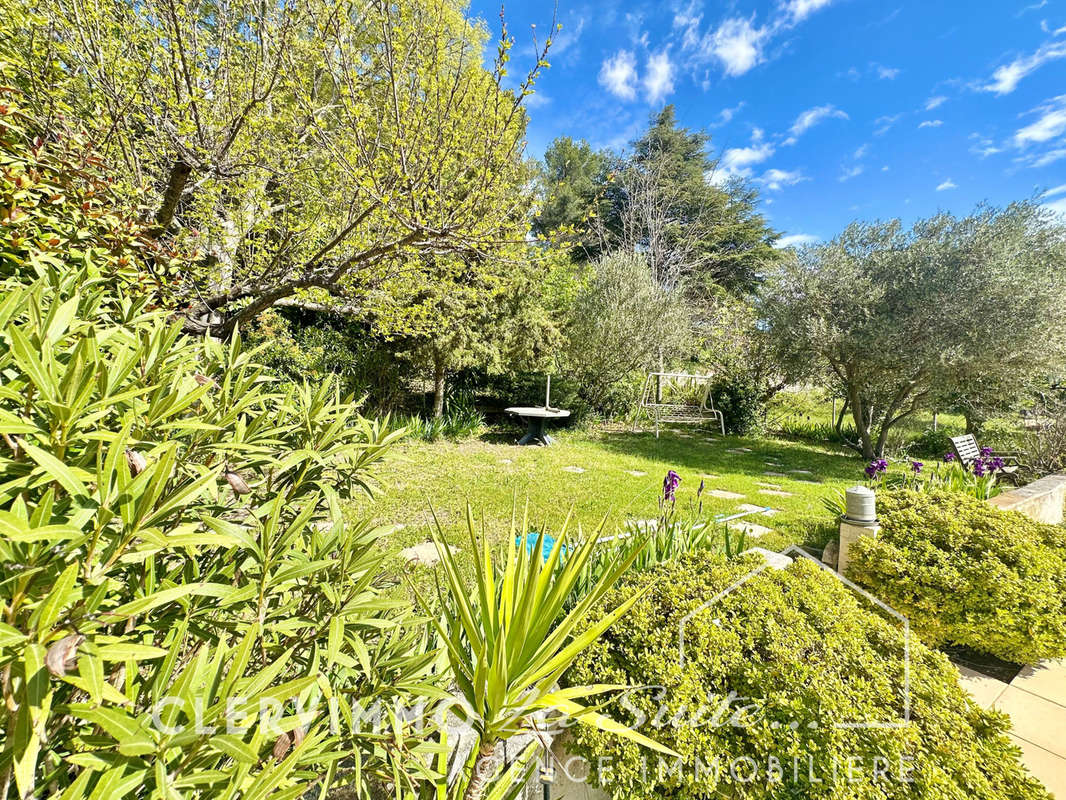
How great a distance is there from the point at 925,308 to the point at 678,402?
5.77 metres

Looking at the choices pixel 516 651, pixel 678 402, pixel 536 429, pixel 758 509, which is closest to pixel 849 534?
pixel 758 509

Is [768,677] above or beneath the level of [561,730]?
above

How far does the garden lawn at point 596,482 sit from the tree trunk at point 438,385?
0.98 m

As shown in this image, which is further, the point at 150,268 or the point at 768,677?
the point at 150,268

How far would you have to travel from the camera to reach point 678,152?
1919 cm

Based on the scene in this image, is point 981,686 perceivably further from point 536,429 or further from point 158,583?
point 536,429

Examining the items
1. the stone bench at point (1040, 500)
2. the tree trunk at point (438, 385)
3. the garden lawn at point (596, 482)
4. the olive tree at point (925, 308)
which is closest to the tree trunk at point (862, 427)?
the olive tree at point (925, 308)

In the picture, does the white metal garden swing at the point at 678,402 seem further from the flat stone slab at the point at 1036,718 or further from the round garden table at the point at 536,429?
the flat stone slab at the point at 1036,718

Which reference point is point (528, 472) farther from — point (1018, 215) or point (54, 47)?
point (1018, 215)

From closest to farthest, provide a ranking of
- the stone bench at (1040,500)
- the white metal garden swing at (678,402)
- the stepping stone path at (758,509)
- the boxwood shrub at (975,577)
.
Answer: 1. the boxwood shrub at (975,577)
2. the stone bench at (1040,500)
3. the stepping stone path at (758,509)
4. the white metal garden swing at (678,402)

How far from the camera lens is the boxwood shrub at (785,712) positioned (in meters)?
1.16

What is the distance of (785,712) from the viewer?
4.25 ft

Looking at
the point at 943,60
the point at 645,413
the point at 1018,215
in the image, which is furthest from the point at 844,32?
the point at 645,413

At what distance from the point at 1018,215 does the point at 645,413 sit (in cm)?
750
